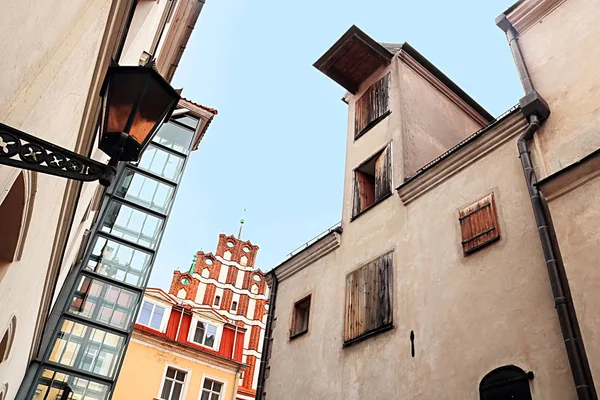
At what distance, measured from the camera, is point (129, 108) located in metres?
3.29

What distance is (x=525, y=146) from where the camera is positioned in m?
8.94

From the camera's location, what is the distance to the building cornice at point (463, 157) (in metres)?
9.60

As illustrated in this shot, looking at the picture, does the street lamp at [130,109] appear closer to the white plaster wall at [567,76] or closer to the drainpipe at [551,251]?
the drainpipe at [551,251]

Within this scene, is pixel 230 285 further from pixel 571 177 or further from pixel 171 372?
pixel 571 177

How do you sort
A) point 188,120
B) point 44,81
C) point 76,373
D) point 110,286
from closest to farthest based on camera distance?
point 44,81, point 76,373, point 110,286, point 188,120

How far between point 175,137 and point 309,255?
43.1 feet

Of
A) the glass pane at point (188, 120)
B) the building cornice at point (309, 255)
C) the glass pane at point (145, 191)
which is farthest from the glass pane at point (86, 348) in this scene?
the glass pane at point (188, 120)

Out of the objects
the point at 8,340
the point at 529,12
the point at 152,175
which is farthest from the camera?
the point at 152,175

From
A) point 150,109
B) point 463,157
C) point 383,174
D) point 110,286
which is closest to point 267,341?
point 383,174

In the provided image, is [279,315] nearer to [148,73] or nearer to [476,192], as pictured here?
[476,192]

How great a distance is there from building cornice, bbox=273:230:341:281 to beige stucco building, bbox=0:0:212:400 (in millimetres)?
7294

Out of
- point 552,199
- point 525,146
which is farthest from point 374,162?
point 552,199

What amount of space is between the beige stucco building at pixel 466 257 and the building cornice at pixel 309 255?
0.04 meters

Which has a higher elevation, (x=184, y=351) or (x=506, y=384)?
(x=184, y=351)
